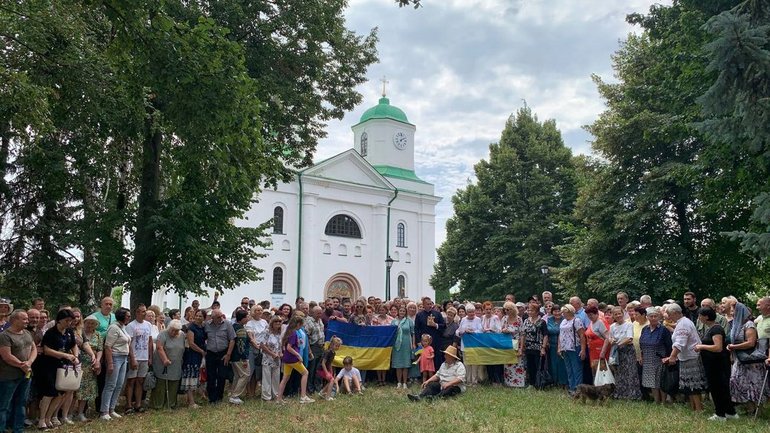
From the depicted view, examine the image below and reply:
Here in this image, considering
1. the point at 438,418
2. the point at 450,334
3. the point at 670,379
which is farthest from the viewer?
the point at 450,334

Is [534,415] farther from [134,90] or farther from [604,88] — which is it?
[604,88]

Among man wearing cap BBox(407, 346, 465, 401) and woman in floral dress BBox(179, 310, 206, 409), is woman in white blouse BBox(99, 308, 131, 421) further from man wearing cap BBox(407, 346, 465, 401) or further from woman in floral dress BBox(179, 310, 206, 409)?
man wearing cap BBox(407, 346, 465, 401)

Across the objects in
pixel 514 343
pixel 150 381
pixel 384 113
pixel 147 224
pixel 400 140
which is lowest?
pixel 150 381

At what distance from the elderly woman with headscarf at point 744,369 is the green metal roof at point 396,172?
3303 cm

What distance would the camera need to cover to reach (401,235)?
4006 centimetres

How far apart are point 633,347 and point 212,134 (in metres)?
7.83

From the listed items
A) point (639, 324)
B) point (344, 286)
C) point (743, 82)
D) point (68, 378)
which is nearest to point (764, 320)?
point (639, 324)

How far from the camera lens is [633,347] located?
34.0 feet

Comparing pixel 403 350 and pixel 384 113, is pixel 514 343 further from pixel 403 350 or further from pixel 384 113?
pixel 384 113

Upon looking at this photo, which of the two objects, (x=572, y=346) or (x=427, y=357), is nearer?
(x=572, y=346)

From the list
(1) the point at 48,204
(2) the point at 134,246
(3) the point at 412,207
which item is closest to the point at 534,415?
(2) the point at 134,246

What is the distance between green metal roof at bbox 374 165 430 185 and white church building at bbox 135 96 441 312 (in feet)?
0.25

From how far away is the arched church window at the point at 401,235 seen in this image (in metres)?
39.6

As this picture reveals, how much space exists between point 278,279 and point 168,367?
24.4m
